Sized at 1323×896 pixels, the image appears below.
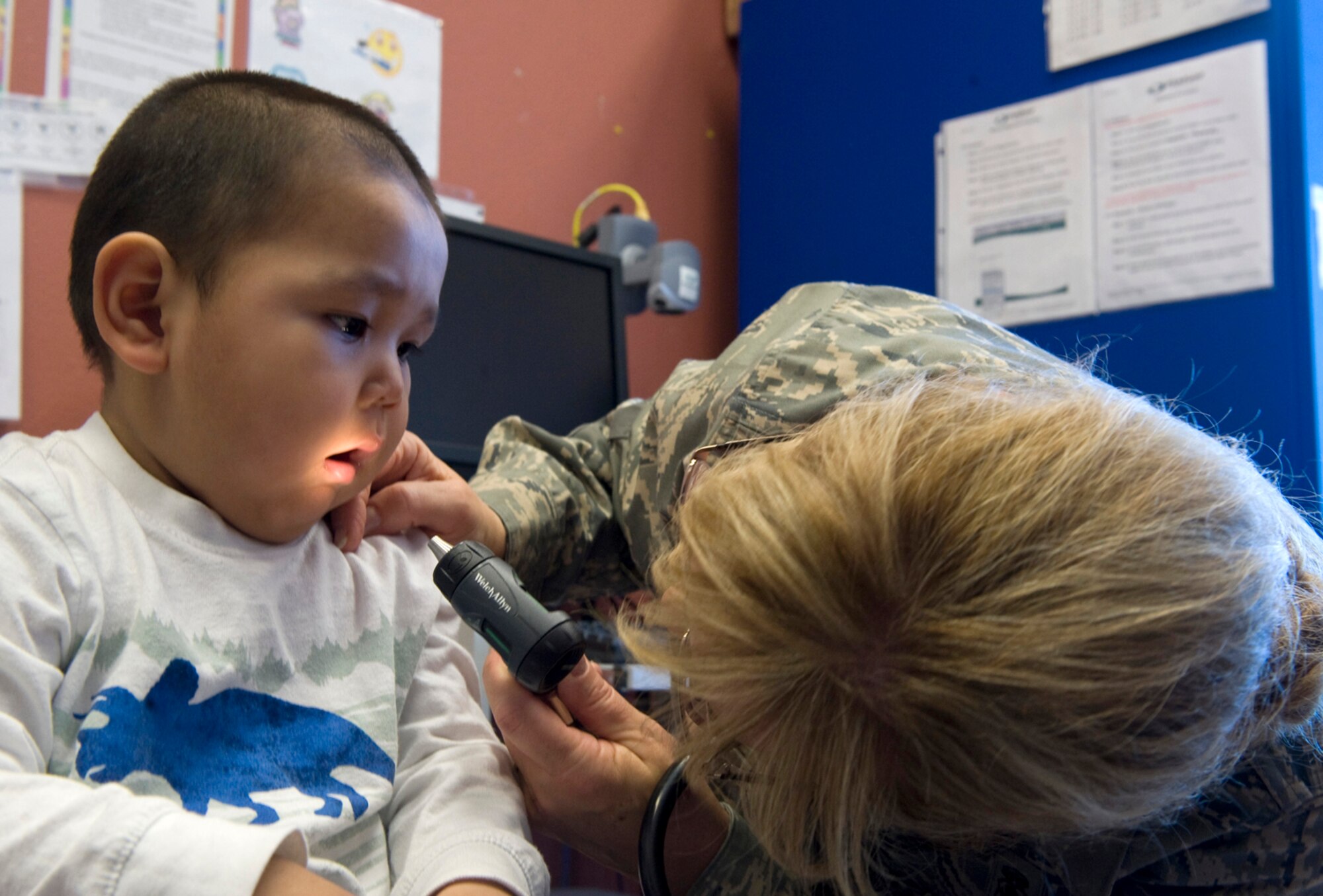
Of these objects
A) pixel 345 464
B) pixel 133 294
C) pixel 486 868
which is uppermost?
pixel 133 294

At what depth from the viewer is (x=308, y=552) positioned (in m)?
0.70

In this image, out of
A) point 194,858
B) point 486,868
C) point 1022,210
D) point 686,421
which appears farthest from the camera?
point 1022,210

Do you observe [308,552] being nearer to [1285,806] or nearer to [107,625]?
[107,625]

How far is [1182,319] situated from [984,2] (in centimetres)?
66

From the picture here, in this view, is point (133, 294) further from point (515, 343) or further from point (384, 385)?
point (515, 343)

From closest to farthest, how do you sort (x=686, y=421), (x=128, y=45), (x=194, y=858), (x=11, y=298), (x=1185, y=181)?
(x=194, y=858), (x=686, y=421), (x=11, y=298), (x=128, y=45), (x=1185, y=181)

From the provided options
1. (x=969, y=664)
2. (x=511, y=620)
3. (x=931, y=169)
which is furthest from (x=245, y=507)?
(x=931, y=169)

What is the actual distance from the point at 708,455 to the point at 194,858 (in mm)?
412

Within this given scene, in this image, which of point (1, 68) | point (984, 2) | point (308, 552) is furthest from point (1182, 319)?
point (1, 68)

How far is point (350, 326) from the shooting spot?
0.64 m

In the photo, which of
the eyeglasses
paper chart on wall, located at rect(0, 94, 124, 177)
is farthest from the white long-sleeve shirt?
paper chart on wall, located at rect(0, 94, 124, 177)

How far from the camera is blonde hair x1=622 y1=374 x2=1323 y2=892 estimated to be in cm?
47

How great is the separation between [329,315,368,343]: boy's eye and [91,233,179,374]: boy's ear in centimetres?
10

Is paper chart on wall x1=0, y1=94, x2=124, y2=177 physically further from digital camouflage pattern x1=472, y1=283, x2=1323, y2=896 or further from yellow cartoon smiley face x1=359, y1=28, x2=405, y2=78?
digital camouflage pattern x1=472, y1=283, x2=1323, y2=896
